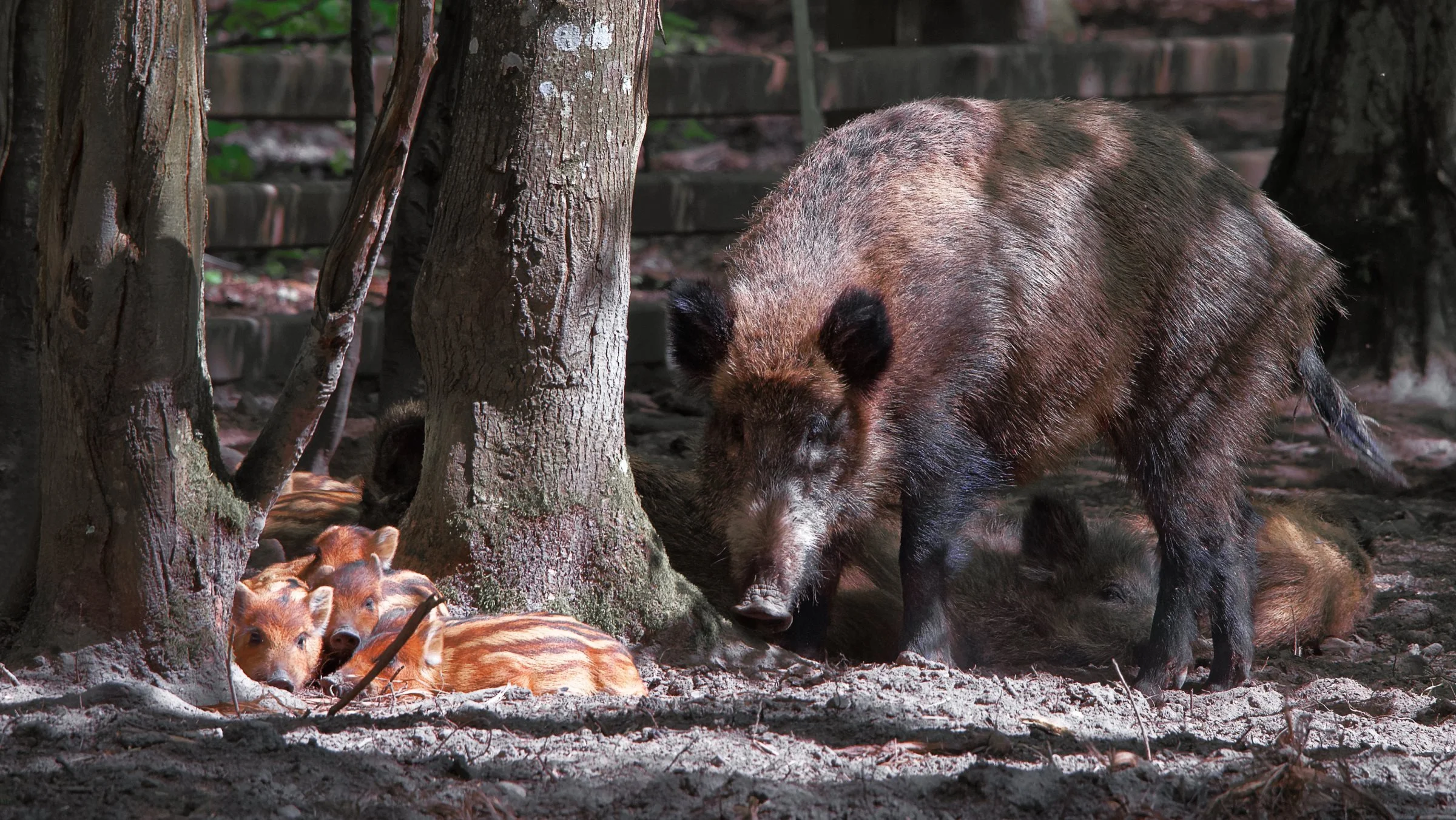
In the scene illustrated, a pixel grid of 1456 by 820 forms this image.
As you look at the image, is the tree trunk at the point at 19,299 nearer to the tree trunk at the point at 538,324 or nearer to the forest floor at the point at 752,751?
the forest floor at the point at 752,751

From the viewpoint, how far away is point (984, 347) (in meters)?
4.66

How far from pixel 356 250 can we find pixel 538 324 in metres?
1.10

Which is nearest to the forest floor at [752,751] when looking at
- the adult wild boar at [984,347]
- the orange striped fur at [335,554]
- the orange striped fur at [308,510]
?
the adult wild boar at [984,347]

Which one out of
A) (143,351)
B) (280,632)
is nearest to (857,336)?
(280,632)

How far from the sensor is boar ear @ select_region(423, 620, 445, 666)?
3.83 m

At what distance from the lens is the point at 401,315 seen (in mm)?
6016

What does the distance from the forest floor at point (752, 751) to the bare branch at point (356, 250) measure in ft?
2.27

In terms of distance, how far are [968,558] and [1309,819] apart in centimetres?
191

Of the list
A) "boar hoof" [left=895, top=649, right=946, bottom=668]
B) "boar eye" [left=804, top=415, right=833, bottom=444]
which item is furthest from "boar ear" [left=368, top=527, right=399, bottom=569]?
"boar hoof" [left=895, top=649, right=946, bottom=668]

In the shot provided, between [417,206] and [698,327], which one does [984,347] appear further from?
[417,206]

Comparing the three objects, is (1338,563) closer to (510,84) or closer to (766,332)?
(766,332)

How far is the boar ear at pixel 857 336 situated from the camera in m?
4.34

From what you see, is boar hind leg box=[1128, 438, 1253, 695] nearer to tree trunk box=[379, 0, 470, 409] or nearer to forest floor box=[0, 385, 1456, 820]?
forest floor box=[0, 385, 1456, 820]

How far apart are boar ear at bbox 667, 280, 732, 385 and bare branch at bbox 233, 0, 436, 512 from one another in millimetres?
1597
